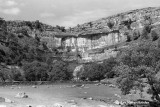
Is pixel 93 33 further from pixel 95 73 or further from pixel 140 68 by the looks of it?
pixel 140 68

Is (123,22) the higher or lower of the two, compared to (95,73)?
higher

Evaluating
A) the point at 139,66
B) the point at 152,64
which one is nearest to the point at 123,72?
the point at 139,66

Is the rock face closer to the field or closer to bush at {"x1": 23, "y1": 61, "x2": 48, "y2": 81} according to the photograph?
bush at {"x1": 23, "y1": 61, "x2": 48, "y2": 81}

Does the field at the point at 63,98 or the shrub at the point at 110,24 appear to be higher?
the shrub at the point at 110,24

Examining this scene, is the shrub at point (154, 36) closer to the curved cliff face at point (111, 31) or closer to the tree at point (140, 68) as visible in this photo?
the curved cliff face at point (111, 31)

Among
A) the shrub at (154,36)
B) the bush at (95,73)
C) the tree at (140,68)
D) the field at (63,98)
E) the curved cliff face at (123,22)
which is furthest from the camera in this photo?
the curved cliff face at (123,22)

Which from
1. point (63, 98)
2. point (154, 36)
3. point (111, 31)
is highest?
point (111, 31)

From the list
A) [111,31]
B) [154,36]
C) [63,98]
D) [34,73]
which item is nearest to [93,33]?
[111,31]

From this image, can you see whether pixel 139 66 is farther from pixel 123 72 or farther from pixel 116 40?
pixel 116 40

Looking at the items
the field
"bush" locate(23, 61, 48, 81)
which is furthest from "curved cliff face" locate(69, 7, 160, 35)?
the field

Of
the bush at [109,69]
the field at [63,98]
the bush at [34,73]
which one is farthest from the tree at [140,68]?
the bush at [109,69]

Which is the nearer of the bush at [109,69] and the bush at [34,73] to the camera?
the bush at [34,73]
